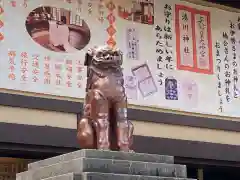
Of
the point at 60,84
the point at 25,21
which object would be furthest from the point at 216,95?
the point at 25,21

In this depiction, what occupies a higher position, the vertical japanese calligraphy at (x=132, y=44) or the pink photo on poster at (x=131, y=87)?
the vertical japanese calligraphy at (x=132, y=44)

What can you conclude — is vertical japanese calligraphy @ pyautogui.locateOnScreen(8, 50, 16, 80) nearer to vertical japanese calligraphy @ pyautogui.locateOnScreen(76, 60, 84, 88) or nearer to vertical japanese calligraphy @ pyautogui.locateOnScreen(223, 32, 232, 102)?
vertical japanese calligraphy @ pyautogui.locateOnScreen(76, 60, 84, 88)

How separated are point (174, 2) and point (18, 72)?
1.94 m

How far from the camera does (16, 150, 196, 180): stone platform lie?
2982 millimetres

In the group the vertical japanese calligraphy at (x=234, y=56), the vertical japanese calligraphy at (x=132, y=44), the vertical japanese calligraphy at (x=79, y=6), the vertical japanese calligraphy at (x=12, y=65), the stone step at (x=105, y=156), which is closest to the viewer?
the stone step at (x=105, y=156)

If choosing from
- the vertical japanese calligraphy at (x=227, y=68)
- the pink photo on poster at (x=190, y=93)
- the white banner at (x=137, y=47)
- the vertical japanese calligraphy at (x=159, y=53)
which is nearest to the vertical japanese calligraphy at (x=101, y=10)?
the white banner at (x=137, y=47)

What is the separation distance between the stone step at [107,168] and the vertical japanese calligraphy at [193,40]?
8.99ft

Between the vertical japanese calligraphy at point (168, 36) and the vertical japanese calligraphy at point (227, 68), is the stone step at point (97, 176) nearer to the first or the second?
the vertical japanese calligraphy at point (168, 36)

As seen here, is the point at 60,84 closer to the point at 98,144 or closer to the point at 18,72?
the point at 18,72

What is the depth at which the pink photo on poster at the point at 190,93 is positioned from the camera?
5848mm

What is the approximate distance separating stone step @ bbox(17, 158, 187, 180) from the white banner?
180cm

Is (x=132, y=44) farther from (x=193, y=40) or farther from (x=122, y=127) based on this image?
(x=122, y=127)

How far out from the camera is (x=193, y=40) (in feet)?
19.8

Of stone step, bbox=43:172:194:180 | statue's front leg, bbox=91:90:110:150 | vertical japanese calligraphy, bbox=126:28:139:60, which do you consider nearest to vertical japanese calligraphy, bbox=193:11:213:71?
vertical japanese calligraphy, bbox=126:28:139:60
